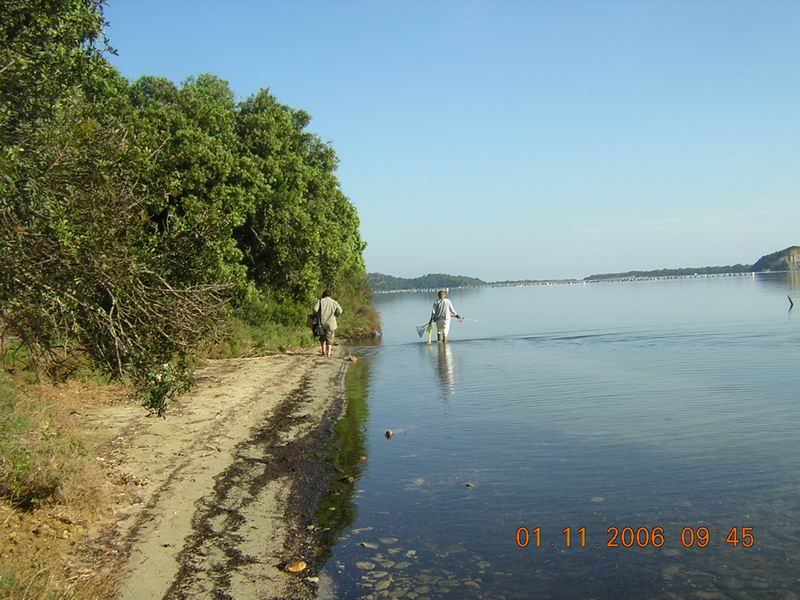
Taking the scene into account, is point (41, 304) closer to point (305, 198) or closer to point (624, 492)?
point (624, 492)

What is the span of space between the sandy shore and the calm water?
0.54 m

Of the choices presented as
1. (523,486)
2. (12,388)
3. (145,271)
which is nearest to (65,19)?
(145,271)

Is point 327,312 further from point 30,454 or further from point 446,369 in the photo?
point 30,454

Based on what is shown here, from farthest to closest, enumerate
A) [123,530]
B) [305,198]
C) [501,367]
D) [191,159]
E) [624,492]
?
[305,198] → [501,367] → [191,159] → [624,492] → [123,530]

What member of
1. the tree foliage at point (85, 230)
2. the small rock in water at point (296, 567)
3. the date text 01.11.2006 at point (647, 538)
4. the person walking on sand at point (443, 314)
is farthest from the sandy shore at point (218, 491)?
the person walking on sand at point (443, 314)

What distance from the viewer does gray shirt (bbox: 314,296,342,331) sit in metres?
23.8

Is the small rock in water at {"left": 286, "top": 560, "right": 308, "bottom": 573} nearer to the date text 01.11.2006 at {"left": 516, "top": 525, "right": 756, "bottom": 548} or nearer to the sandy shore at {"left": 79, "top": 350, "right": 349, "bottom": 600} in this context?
the sandy shore at {"left": 79, "top": 350, "right": 349, "bottom": 600}

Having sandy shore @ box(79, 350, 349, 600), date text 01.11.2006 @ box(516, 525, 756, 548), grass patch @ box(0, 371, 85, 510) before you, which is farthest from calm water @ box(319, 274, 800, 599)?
grass patch @ box(0, 371, 85, 510)

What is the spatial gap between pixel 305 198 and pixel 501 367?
35.3ft

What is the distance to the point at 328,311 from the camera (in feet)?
78.5

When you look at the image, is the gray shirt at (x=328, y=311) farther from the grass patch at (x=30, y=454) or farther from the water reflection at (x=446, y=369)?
the grass patch at (x=30, y=454)

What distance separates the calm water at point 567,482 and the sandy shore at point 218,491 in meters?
0.54

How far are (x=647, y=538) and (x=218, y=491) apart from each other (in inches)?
201

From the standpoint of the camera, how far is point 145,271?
21.8 ft
